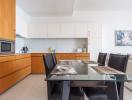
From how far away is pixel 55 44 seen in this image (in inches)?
325

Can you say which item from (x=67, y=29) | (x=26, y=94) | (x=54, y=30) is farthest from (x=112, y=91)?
(x=54, y=30)

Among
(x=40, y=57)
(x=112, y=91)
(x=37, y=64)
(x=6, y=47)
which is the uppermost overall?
(x=6, y=47)

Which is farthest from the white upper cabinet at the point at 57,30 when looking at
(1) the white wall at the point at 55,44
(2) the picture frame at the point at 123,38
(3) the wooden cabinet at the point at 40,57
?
(2) the picture frame at the point at 123,38

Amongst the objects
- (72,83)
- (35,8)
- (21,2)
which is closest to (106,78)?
(72,83)

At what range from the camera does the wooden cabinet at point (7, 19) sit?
4.29 meters

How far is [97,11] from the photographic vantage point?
26.6ft

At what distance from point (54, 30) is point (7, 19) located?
339 centimetres

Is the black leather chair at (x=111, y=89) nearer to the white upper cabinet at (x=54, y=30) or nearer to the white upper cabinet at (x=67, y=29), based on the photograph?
the white upper cabinet at (x=67, y=29)

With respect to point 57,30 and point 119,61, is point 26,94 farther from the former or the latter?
point 57,30

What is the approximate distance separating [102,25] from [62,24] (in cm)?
168

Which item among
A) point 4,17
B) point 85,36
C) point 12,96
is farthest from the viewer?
point 85,36

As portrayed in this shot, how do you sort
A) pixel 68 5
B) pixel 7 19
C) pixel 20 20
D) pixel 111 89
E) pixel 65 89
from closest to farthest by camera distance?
pixel 65 89 → pixel 111 89 → pixel 7 19 → pixel 68 5 → pixel 20 20

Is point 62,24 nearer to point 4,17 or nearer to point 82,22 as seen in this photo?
point 82,22

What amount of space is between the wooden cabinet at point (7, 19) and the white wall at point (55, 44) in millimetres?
3094
